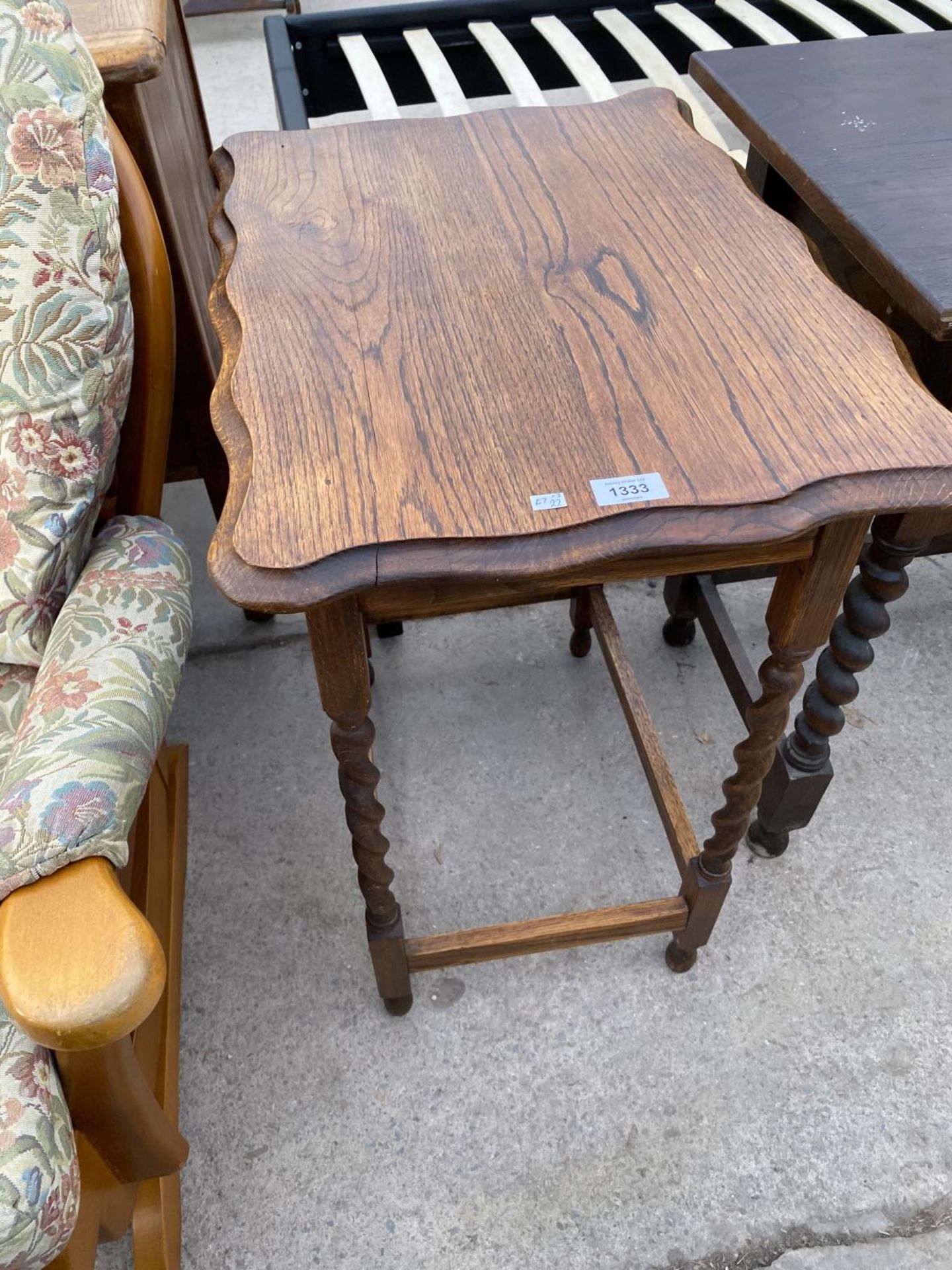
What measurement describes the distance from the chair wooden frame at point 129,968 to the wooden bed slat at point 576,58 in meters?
0.90

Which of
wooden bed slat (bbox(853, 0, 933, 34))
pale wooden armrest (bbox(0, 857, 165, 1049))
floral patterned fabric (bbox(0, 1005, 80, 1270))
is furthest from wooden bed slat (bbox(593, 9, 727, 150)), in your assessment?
floral patterned fabric (bbox(0, 1005, 80, 1270))

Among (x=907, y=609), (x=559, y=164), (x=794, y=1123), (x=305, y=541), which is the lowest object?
(x=794, y=1123)

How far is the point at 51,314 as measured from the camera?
Result: 87 cm

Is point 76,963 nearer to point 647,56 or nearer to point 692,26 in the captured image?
point 647,56

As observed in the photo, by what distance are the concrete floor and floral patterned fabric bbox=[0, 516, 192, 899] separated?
2.01 ft

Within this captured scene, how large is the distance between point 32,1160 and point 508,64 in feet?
5.62

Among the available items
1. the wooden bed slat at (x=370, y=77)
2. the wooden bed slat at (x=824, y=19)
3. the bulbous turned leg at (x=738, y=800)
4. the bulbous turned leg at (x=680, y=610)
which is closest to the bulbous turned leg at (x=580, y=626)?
the bulbous turned leg at (x=680, y=610)

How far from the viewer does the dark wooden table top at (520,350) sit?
695 mm

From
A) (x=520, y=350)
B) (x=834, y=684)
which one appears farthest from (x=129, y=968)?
(x=834, y=684)

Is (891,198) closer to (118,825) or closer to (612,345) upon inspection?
(612,345)

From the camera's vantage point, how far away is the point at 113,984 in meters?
0.60

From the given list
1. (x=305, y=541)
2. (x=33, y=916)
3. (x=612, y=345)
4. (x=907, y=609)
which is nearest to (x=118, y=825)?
(x=33, y=916)

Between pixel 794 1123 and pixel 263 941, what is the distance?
758mm

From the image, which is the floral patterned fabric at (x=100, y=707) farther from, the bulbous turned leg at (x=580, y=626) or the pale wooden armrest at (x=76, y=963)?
the bulbous turned leg at (x=580, y=626)
